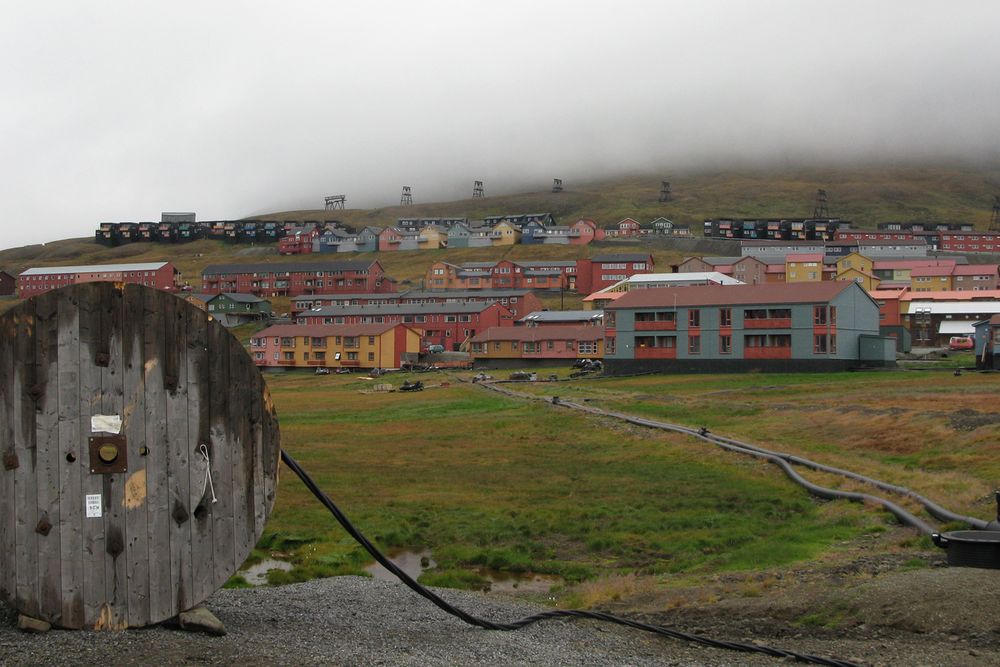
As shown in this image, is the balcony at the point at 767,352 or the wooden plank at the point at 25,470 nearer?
the wooden plank at the point at 25,470

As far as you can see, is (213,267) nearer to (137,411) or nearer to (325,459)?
(325,459)

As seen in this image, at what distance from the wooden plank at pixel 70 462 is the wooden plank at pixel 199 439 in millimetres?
1162

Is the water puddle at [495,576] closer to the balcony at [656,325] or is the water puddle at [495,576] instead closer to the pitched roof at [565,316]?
the balcony at [656,325]

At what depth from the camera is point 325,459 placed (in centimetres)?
3584

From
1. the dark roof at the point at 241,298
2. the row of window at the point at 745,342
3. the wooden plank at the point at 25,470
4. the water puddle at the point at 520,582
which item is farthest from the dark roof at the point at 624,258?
the wooden plank at the point at 25,470

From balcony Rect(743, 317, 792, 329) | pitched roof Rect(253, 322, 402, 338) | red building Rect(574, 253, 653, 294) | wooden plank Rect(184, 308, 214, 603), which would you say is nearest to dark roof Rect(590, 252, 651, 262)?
red building Rect(574, 253, 653, 294)

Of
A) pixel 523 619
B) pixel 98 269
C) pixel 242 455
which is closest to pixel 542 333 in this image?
pixel 523 619

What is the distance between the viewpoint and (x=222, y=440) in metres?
11.4

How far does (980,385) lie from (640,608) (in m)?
47.2

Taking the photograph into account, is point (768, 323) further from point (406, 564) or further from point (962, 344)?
point (406, 564)

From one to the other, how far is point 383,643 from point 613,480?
18470mm

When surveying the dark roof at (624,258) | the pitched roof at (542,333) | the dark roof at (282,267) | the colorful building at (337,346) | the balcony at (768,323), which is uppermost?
the dark roof at (624,258)

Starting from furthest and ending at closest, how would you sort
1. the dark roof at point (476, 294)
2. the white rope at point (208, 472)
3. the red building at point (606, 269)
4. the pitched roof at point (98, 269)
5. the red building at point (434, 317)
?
1. the pitched roof at point (98, 269)
2. the red building at point (606, 269)
3. the dark roof at point (476, 294)
4. the red building at point (434, 317)
5. the white rope at point (208, 472)

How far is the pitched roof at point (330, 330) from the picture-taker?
112 metres
